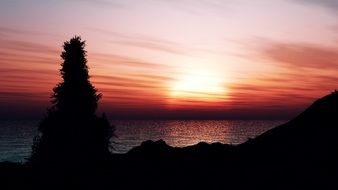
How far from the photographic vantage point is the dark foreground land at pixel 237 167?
1203 inches

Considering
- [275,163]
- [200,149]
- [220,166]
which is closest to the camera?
[275,163]

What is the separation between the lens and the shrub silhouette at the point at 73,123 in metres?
32.8

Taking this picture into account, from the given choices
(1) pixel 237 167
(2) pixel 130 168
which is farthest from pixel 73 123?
(1) pixel 237 167

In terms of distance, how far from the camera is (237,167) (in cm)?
3388

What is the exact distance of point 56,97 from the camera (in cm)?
3384

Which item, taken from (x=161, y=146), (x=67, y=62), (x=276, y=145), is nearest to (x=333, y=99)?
(x=276, y=145)

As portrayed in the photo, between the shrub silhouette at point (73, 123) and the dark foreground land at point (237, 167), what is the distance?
3.31 ft

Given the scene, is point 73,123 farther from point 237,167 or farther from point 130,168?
point 237,167

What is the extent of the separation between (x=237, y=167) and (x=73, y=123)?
44.8ft

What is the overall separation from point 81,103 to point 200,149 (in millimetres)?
12815

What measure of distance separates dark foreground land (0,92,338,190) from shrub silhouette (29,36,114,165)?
1.01 metres

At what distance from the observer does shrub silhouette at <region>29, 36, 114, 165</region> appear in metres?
32.8

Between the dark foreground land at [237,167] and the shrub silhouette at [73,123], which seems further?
the shrub silhouette at [73,123]

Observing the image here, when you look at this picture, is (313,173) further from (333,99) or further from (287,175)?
(333,99)
